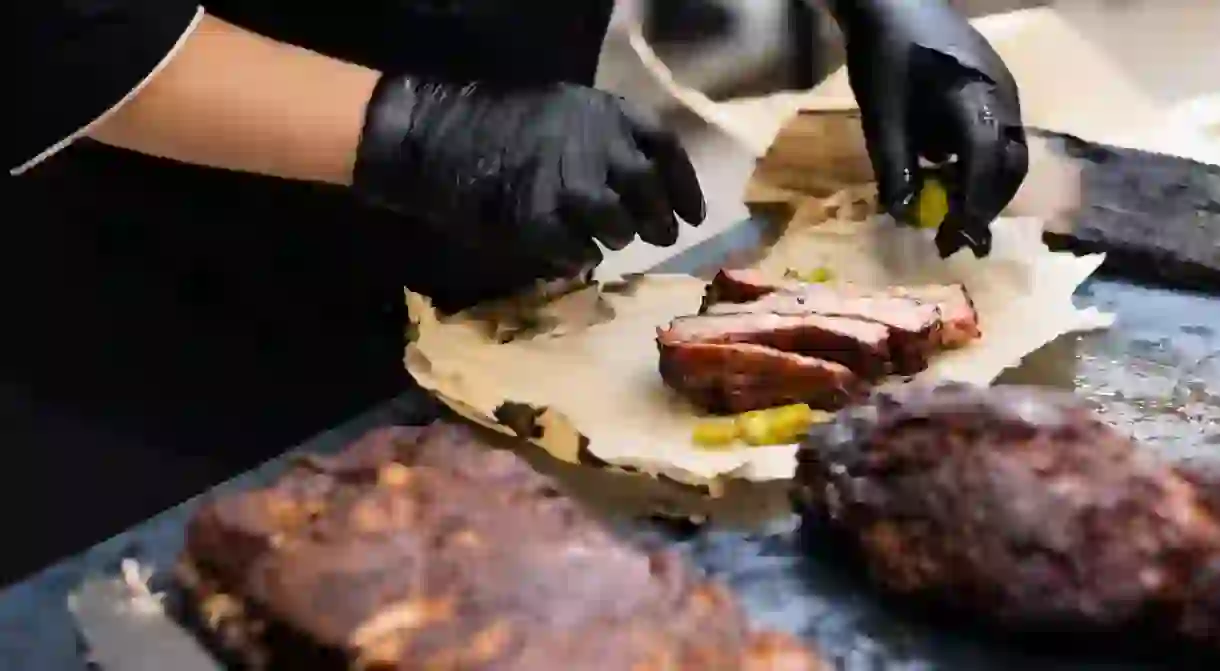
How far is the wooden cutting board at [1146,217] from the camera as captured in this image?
130cm

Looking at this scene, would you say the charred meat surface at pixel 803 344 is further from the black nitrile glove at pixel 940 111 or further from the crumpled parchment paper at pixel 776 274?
the black nitrile glove at pixel 940 111

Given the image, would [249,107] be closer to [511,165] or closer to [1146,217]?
[511,165]

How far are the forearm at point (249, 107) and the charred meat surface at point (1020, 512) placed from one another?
0.45 meters

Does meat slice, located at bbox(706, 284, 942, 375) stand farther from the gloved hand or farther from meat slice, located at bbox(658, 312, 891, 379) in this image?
the gloved hand

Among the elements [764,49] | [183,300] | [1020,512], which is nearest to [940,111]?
[1020,512]

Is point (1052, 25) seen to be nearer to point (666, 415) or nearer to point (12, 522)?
point (666, 415)

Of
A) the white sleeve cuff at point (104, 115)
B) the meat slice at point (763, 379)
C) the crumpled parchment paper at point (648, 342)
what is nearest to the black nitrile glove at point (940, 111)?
the crumpled parchment paper at point (648, 342)

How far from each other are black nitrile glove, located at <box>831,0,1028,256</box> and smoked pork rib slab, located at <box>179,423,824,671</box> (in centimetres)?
61

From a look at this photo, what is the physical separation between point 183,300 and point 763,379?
0.49 m

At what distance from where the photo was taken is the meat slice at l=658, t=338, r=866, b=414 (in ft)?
3.48

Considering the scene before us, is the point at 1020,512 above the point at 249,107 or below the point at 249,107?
below

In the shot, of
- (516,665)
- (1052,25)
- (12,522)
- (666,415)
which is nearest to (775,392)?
(666,415)

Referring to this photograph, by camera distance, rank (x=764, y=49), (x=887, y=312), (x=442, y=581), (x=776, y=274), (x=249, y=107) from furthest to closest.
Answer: (x=764, y=49) < (x=776, y=274) < (x=887, y=312) < (x=249, y=107) < (x=442, y=581)

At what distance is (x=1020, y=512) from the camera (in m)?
0.81
